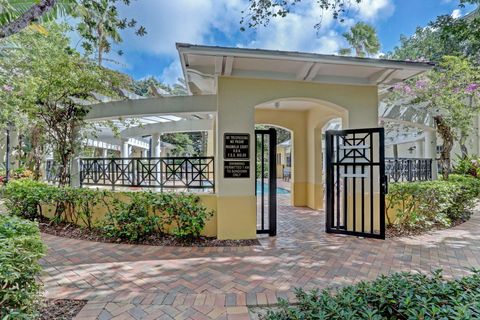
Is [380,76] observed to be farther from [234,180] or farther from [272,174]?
[234,180]

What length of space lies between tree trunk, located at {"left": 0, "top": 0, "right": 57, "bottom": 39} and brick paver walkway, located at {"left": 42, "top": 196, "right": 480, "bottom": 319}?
9.82ft

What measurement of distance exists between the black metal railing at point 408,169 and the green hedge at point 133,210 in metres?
5.07

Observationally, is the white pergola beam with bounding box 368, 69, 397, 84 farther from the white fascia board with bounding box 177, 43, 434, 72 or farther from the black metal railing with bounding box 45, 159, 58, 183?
the black metal railing with bounding box 45, 159, 58, 183

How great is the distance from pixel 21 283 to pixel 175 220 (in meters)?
3.32

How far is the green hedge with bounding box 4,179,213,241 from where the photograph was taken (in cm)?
537

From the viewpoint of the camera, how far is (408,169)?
7.48 m

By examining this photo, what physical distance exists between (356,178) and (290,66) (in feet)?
9.51

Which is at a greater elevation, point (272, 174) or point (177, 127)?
point (177, 127)

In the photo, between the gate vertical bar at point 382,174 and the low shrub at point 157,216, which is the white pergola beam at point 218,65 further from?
the gate vertical bar at point 382,174

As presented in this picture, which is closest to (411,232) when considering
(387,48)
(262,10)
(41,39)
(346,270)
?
(346,270)

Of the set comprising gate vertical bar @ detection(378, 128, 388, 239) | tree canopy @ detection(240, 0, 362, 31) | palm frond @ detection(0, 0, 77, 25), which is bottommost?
gate vertical bar @ detection(378, 128, 388, 239)

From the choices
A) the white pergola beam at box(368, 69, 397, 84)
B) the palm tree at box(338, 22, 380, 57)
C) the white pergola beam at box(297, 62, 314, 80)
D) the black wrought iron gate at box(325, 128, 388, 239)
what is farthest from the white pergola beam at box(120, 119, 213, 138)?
the palm tree at box(338, 22, 380, 57)

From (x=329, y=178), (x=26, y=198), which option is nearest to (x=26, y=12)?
(x=26, y=198)

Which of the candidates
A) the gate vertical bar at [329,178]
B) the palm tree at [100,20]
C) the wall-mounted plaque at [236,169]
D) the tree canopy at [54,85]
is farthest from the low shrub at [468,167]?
the tree canopy at [54,85]
